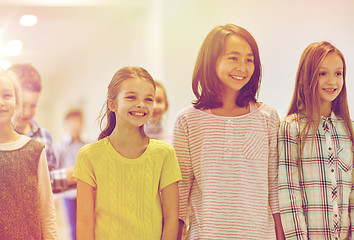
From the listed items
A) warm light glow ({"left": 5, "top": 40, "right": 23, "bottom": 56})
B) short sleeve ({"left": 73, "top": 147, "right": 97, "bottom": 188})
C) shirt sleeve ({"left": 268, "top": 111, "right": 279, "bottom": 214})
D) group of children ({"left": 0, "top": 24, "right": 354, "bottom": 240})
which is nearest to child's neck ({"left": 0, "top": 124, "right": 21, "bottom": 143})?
group of children ({"left": 0, "top": 24, "right": 354, "bottom": 240})

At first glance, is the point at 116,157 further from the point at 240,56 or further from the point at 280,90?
the point at 280,90

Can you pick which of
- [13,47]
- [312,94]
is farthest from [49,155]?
[13,47]

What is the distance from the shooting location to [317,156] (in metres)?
1.55

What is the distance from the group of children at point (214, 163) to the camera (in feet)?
4.37

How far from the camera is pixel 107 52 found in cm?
309

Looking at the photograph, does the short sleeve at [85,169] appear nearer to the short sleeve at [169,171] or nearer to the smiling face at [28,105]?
the short sleeve at [169,171]

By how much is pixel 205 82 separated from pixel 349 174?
620mm

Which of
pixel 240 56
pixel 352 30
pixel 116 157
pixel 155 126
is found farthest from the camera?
pixel 155 126

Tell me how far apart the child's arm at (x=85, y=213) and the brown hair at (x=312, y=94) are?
30.0 inches

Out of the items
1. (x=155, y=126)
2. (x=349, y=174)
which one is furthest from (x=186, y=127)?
(x=155, y=126)

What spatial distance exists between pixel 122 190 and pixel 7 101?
0.44 metres

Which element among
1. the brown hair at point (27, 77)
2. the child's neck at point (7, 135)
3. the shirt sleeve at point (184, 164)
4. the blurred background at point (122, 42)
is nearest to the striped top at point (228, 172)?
the shirt sleeve at point (184, 164)

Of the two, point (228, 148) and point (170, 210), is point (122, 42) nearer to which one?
point (228, 148)

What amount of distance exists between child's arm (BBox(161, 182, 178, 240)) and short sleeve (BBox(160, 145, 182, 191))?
0.05 feet
